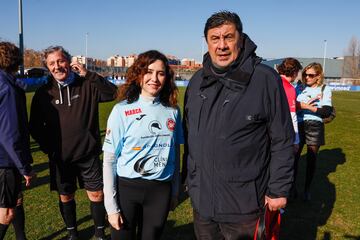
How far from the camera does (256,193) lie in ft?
7.55

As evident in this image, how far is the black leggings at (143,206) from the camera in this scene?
2.65 meters

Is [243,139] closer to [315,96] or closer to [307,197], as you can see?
[315,96]

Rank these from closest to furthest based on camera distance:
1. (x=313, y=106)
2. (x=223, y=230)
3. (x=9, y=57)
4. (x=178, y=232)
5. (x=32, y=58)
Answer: (x=223, y=230) → (x=9, y=57) → (x=178, y=232) → (x=313, y=106) → (x=32, y=58)

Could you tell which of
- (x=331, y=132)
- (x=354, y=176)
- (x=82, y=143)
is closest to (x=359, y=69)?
(x=331, y=132)

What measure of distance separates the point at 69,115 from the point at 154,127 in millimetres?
1279

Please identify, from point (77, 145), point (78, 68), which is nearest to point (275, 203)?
point (77, 145)

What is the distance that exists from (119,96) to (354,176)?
6019mm

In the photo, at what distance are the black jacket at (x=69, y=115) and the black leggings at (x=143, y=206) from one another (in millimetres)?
1085

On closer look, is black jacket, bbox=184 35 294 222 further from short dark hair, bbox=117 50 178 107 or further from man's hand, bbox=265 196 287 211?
short dark hair, bbox=117 50 178 107

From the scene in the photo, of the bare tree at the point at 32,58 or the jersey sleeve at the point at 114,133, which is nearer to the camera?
the jersey sleeve at the point at 114,133

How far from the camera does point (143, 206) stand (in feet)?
8.96

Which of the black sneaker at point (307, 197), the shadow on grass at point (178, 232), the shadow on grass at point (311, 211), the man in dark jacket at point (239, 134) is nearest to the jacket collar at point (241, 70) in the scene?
the man in dark jacket at point (239, 134)

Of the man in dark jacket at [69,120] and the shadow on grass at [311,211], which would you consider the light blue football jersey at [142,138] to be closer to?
the man in dark jacket at [69,120]

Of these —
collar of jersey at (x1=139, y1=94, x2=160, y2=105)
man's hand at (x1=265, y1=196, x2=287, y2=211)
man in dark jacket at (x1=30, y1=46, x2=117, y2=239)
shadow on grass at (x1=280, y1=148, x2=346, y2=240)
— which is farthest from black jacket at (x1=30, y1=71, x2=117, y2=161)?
shadow on grass at (x1=280, y1=148, x2=346, y2=240)
